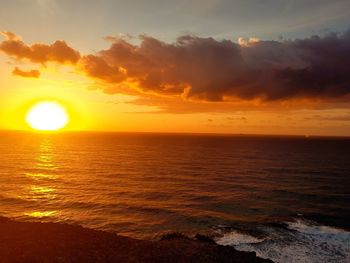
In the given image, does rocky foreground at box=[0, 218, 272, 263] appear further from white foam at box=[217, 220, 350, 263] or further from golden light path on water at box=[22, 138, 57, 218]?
golden light path on water at box=[22, 138, 57, 218]

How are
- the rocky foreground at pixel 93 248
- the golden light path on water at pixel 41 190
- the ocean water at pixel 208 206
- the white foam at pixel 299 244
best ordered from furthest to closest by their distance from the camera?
the golden light path on water at pixel 41 190 → the ocean water at pixel 208 206 → the white foam at pixel 299 244 → the rocky foreground at pixel 93 248

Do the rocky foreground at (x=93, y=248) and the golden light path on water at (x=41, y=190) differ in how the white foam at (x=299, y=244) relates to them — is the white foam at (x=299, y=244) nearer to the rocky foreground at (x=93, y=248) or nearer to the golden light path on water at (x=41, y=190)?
the rocky foreground at (x=93, y=248)

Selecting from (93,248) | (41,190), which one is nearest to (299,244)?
(93,248)

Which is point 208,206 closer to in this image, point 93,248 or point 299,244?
point 299,244

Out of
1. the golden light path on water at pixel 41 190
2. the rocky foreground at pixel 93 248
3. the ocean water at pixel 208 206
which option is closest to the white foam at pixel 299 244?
the ocean water at pixel 208 206

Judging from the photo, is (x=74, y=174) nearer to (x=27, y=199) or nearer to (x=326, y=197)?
(x=27, y=199)

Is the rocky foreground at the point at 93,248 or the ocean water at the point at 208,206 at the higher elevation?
the rocky foreground at the point at 93,248
